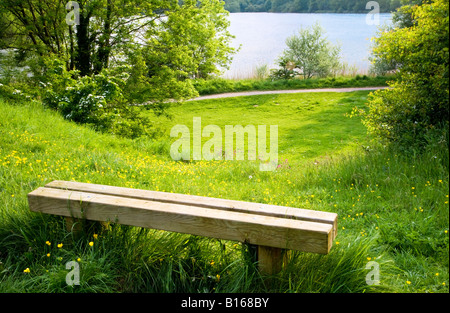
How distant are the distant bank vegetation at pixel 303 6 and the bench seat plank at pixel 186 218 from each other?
53.4 ft

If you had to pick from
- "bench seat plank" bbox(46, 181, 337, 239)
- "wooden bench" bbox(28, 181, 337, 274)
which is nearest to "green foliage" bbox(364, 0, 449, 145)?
"bench seat plank" bbox(46, 181, 337, 239)

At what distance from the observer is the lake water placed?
21906 millimetres

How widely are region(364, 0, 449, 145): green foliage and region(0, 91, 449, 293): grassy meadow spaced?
1.08 feet

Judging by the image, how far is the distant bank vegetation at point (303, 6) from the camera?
1778cm

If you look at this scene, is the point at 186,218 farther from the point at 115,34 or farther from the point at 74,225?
the point at 115,34

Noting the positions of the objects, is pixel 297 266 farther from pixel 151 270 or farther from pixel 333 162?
pixel 333 162

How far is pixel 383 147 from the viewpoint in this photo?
5.11m

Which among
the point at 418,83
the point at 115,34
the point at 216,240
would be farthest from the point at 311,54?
the point at 216,240

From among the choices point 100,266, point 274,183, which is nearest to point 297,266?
point 100,266

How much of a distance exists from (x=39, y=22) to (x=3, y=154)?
734 cm

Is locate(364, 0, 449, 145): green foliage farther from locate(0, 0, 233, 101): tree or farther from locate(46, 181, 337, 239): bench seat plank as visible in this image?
locate(0, 0, 233, 101): tree

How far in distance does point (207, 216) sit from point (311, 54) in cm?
2067

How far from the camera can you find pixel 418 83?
15.8ft
